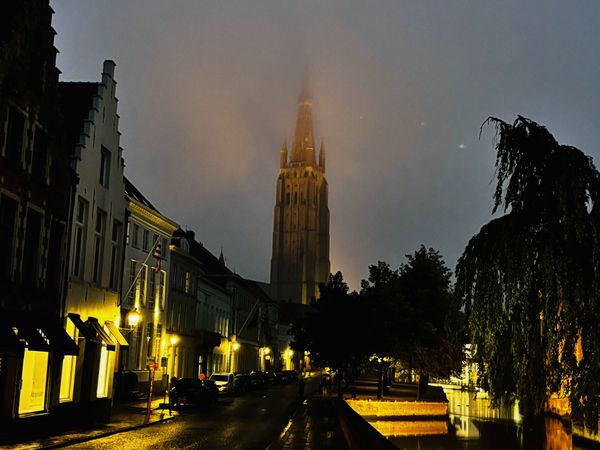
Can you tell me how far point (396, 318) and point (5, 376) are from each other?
3326cm

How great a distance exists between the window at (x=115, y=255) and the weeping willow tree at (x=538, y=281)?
66.0 ft

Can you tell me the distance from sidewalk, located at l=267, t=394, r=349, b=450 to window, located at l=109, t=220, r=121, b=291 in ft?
31.1

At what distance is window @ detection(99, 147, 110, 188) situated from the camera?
2980 centimetres

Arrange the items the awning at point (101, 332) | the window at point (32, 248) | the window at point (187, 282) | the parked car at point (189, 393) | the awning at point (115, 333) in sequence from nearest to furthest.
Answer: the window at point (32, 248) → the awning at point (101, 332) → the awning at point (115, 333) → the parked car at point (189, 393) → the window at point (187, 282)

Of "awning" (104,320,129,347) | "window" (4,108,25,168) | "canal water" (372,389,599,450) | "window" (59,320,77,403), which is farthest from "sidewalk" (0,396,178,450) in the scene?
"canal water" (372,389,599,450)

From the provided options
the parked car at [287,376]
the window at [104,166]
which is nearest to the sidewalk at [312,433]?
the window at [104,166]

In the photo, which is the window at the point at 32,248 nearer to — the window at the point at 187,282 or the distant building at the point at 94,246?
the distant building at the point at 94,246

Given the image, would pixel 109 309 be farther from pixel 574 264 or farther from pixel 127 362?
pixel 574 264

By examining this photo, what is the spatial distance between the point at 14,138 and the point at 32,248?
3511 millimetres

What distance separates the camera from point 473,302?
13414 mm

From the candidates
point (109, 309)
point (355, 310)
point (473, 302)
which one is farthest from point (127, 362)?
point (473, 302)

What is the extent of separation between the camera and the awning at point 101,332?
89.1ft

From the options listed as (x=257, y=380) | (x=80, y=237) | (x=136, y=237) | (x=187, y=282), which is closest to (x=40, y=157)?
(x=80, y=237)

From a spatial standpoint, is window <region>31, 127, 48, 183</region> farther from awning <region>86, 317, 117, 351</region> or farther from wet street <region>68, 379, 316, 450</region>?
wet street <region>68, 379, 316, 450</region>
